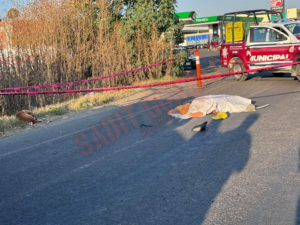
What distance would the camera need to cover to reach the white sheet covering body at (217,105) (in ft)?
A: 28.1

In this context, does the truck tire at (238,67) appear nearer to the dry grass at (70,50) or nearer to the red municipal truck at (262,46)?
the red municipal truck at (262,46)

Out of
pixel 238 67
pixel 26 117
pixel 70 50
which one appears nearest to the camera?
pixel 26 117

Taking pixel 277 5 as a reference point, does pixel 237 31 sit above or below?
below

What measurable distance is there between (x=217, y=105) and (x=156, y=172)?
401 centimetres

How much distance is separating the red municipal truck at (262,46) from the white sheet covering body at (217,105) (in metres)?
5.00

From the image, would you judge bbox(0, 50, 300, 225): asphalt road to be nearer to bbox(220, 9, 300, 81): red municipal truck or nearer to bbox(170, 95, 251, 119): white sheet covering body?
bbox(170, 95, 251, 119): white sheet covering body

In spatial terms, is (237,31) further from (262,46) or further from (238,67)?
(262,46)

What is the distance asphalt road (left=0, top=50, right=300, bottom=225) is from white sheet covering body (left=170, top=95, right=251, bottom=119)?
0.29m

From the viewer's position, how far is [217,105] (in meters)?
8.63

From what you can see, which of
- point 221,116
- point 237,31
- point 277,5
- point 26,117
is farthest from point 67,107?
point 277,5

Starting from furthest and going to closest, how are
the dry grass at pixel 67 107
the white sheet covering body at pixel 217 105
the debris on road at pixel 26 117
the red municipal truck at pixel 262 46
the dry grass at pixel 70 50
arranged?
the red municipal truck at pixel 262 46 → the dry grass at pixel 70 50 → the debris on road at pixel 26 117 → the dry grass at pixel 67 107 → the white sheet covering body at pixel 217 105

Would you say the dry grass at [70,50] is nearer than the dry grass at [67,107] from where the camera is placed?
No

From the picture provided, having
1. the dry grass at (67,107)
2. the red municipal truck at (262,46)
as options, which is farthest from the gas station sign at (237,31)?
the dry grass at (67,107)

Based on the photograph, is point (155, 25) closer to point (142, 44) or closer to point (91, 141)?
point (142, 44)
